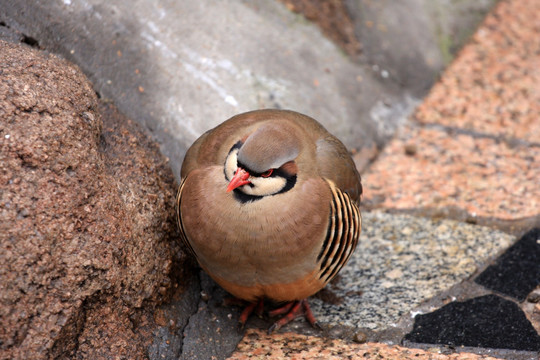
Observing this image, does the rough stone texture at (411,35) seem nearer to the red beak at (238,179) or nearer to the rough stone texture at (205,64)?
the rough stone texture at (205,64)

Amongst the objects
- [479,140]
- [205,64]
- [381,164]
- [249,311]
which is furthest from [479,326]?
[205,64]

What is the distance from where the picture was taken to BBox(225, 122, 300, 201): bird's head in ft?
10.0

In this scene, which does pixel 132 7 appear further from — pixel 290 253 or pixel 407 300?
pixel 407 300

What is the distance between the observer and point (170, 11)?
446 centimetres

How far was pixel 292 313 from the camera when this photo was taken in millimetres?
3699

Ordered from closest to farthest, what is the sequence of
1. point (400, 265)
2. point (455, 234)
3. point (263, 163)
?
point (263, 163) → point (400, 265) → point (455, 234)

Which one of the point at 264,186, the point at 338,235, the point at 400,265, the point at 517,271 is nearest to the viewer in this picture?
the point at 264,186

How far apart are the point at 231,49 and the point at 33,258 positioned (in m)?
2.49

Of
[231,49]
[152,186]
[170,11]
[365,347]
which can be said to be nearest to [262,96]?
[231,49]

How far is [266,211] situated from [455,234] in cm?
171

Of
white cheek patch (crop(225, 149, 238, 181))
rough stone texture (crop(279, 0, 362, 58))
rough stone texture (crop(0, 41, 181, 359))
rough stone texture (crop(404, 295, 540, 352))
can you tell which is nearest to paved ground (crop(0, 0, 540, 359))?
rough stone texture (crop(404, 295, 540, 352))

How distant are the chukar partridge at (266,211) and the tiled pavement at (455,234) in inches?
18.7

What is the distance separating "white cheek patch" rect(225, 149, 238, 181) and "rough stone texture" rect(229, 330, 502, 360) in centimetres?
100

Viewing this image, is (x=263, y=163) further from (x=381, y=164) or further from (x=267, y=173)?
(x=381, y=164)
